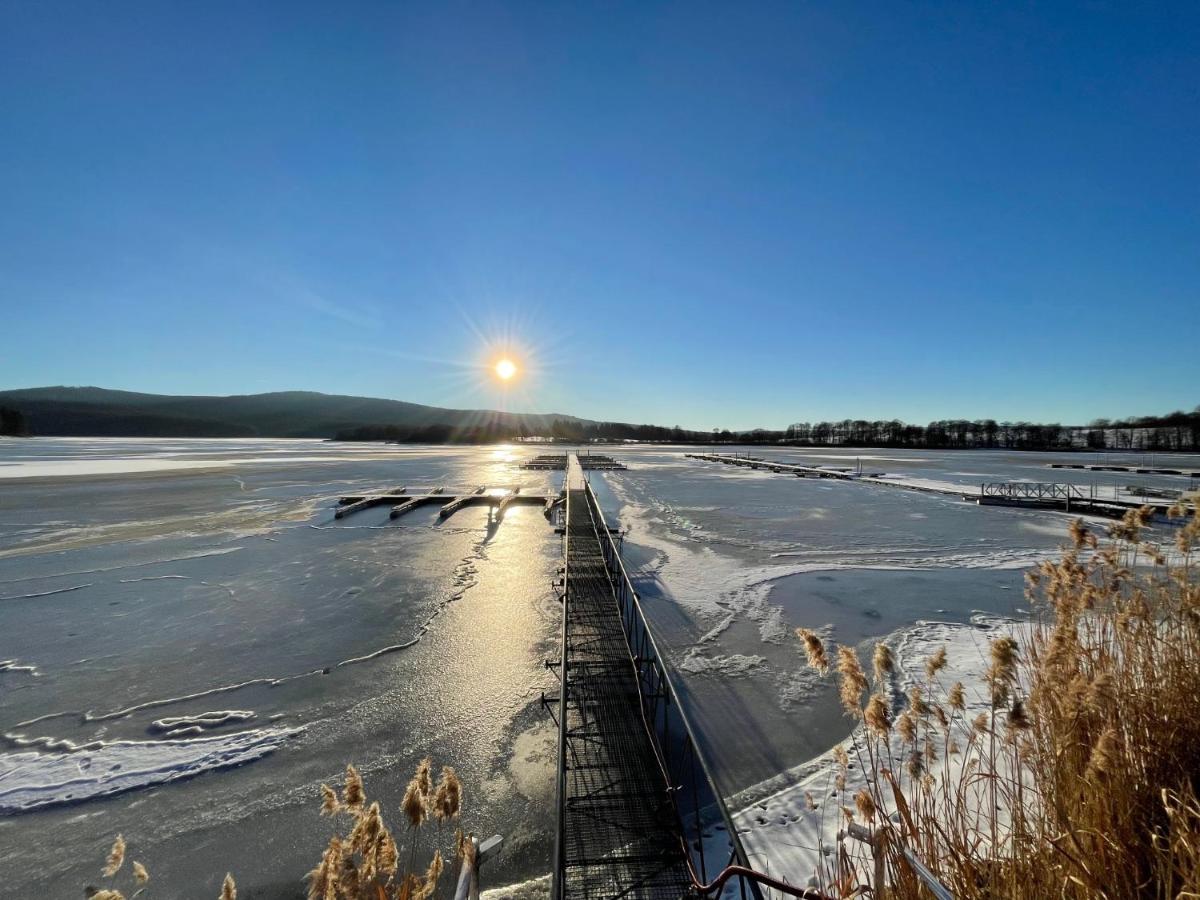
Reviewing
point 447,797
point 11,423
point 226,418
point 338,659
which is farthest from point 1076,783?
point 226,418

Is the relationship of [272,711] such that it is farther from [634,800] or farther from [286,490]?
[286,490]

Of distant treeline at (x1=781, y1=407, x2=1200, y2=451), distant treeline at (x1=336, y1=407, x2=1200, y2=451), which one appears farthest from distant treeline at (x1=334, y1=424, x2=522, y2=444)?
distant treeline at (x1=781, y1=407, x2=1200, y2=451)

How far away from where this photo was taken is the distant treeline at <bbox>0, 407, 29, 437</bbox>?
77.4 metres

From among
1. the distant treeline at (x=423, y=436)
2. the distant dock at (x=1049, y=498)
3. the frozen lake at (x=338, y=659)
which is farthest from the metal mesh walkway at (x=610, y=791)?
the distant treeline at (x=423, y=436)

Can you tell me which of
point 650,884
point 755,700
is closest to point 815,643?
point 650,884

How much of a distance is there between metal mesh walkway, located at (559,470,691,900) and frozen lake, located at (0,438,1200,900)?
0.86ft

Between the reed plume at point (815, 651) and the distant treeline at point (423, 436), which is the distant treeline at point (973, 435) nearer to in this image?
the distant treeline at point (423, 436)

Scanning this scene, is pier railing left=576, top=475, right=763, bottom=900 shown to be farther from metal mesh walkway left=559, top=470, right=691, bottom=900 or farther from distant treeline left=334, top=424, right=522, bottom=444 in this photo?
distant treeline left=334, top=424, right=522, bottom=444

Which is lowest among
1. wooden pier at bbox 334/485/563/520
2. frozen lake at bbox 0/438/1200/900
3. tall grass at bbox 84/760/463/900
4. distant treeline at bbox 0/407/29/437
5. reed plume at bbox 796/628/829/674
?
frozen lake at bbox 0/438/1200/900

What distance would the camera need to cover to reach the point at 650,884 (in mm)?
2746

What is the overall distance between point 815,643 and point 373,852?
1887 millimetres

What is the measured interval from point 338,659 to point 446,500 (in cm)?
1200

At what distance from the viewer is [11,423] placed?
7806cm

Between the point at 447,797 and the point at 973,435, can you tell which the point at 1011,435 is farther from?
the point at 447,797
